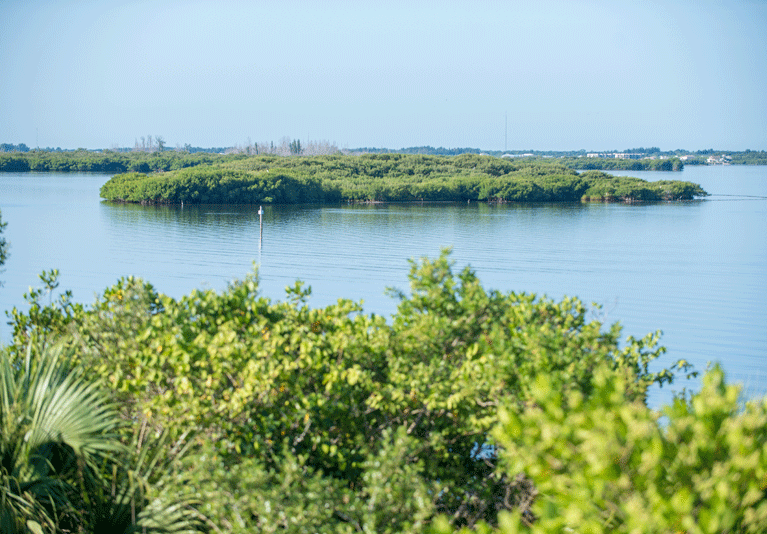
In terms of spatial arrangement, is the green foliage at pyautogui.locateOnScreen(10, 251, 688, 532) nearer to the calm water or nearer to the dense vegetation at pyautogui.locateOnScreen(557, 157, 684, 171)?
the calm water

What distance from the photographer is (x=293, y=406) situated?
4598 mm

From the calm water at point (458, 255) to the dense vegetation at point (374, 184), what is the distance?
6.15m

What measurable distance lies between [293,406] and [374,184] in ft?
233

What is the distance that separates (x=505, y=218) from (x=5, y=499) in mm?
51177

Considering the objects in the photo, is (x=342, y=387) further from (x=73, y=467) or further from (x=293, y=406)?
(x=73, y=467)

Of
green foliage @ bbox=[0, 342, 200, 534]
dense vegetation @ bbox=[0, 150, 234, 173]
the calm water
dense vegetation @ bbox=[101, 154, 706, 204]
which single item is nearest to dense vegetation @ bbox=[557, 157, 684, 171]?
dense vegetation @ bbox=[101, 154, 706, 204]

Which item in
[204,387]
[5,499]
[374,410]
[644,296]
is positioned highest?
[204,387]

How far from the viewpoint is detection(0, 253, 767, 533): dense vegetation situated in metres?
3.85

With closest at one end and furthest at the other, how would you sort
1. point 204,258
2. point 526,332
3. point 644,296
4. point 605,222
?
point 526,332, point 644,296, point 204,258, point 605,222

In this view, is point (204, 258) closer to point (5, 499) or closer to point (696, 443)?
point (5, 499)

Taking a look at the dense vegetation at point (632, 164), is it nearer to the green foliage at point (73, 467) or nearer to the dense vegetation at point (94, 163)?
the dense vegetation at point (94, 163)

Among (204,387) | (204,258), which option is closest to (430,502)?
(204,387)

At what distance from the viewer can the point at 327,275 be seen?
26.9 m

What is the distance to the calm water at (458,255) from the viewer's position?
20.7 m
